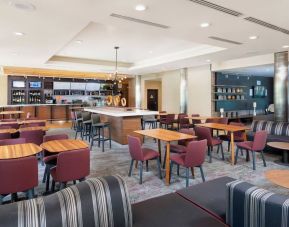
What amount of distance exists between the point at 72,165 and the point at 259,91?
37.8ft

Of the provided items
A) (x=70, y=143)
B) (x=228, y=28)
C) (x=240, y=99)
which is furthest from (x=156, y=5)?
(x=240, y=99)

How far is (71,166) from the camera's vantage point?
9.07 ft

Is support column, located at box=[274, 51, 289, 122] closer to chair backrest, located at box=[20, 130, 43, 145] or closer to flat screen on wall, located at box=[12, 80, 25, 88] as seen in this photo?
chair backrest, located at box=[20, 130, 43, 145]

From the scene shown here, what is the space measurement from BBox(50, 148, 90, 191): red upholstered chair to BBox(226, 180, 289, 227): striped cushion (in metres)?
1.82

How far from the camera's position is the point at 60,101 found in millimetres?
13484

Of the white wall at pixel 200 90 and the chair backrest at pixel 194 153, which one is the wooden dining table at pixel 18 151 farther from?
the white wall at pixel 200 90

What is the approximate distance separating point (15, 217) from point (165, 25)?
386 cm

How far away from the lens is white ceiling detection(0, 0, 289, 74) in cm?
326

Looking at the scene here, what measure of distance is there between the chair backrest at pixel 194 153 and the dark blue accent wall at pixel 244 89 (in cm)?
667

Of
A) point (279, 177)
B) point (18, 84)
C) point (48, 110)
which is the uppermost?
point (18, 84)

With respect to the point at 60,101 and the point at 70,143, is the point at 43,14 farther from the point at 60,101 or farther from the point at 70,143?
the point at 60,101

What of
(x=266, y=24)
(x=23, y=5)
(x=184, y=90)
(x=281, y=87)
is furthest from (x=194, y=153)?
(x=184, y=90)

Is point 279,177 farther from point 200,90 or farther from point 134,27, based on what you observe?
point 200,90

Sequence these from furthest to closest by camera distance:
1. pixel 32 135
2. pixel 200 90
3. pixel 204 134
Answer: pixel 200 90
pixel 204 134
pixel 32 135
